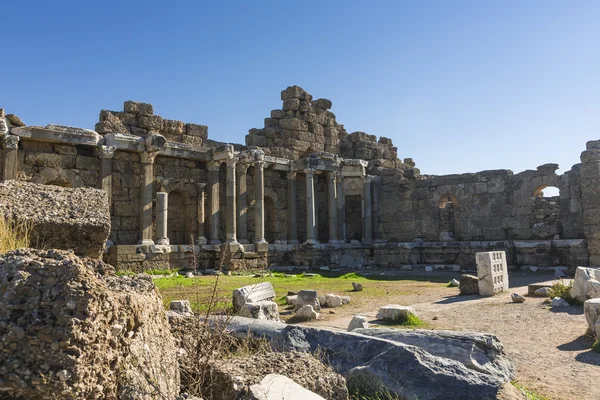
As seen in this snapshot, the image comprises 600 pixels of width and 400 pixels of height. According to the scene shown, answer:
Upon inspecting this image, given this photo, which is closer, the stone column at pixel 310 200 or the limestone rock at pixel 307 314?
the limestone rock at pixel 307 314

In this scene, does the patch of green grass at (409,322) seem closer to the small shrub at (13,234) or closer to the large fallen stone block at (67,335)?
the small shrub at (13,234)

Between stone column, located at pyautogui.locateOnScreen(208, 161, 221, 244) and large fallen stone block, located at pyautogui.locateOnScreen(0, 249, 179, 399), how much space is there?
14.6 m

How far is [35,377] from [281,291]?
938 cm

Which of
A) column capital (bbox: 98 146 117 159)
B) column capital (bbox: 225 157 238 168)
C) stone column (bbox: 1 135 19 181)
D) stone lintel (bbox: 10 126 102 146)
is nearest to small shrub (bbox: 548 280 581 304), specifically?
column capital (bbox: 225 157 238 168)

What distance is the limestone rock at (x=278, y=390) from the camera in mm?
2526

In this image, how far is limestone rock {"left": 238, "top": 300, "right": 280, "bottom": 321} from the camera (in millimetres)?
6852

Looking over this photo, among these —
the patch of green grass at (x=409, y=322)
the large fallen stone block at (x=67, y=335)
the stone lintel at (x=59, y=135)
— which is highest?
the stone lintel at (x=59, y=135)

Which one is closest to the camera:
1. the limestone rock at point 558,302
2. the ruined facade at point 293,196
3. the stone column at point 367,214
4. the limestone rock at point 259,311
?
the limestone rock at point 259,311

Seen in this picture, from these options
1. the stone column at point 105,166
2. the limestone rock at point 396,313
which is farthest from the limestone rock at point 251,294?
the stone column at point 105,166

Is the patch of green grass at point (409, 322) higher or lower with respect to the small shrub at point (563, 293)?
lower

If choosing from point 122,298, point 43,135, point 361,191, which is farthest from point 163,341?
point 361,191

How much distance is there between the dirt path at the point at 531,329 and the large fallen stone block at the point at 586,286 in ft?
1.13

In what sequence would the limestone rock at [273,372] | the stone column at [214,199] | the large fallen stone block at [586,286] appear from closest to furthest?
the limestone rock at [273,372] < the large fallen stone block at [586,286] < the stone column at [214,199]

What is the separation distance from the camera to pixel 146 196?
15.3 metres
